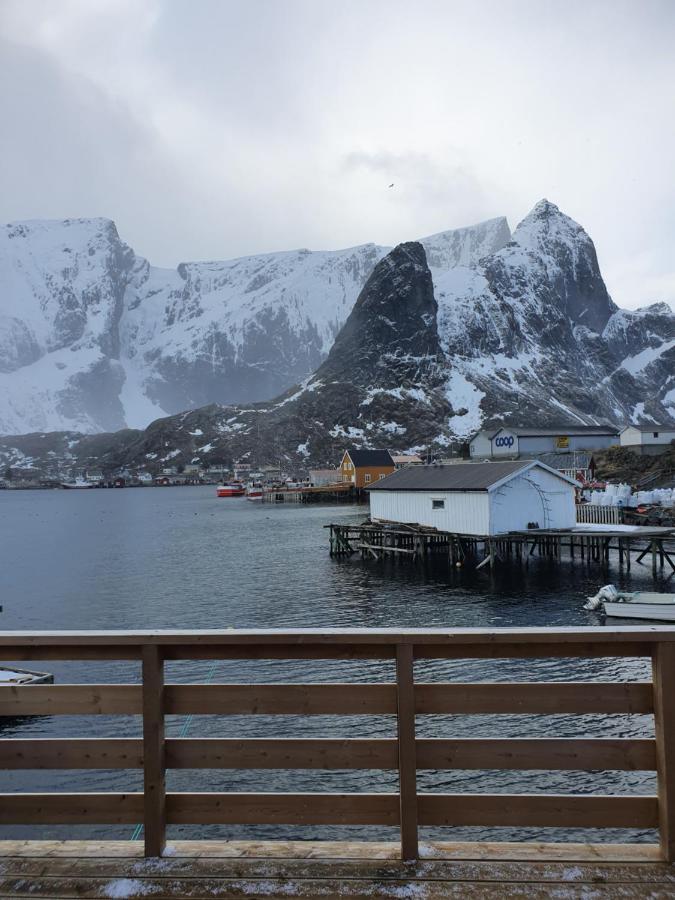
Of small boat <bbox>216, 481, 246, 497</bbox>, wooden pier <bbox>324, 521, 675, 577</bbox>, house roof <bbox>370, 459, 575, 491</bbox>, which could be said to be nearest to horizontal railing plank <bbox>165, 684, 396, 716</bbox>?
wooden pier <bbox>324, 521, 675, 577</bbox>

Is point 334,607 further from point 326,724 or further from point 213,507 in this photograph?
point 213,507

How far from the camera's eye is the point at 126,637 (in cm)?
467

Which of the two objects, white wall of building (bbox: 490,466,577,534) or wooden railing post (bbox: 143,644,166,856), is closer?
wooden railing post (bbox: 143,644,166,856)

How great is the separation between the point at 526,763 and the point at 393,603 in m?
31.6

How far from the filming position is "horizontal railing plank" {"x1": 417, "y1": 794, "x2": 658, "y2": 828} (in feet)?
14.9

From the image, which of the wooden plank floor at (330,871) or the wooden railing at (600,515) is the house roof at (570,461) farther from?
the wooden plank floor at (330,871)

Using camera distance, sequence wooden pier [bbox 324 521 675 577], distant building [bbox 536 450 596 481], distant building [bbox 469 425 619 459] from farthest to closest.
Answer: distant building [bbox 469 425 619 459] → distant building [bbox 536 450 596 481] → wooden pier [bbox 324 521 675 577]

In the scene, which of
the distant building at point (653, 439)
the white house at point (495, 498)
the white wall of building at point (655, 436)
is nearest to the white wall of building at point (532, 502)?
the white house at point (495, 498)

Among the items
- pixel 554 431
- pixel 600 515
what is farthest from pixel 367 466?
pixel 600 515

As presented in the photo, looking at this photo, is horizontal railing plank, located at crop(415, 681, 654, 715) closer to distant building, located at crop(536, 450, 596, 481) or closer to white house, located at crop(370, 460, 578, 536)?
white house, located at crop(370, 460, 578, 536)

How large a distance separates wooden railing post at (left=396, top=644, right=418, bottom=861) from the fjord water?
27.6ft

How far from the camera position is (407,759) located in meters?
4.56

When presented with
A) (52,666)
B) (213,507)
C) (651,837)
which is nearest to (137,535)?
A: (213,507)

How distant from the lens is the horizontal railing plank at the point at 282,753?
466cm
